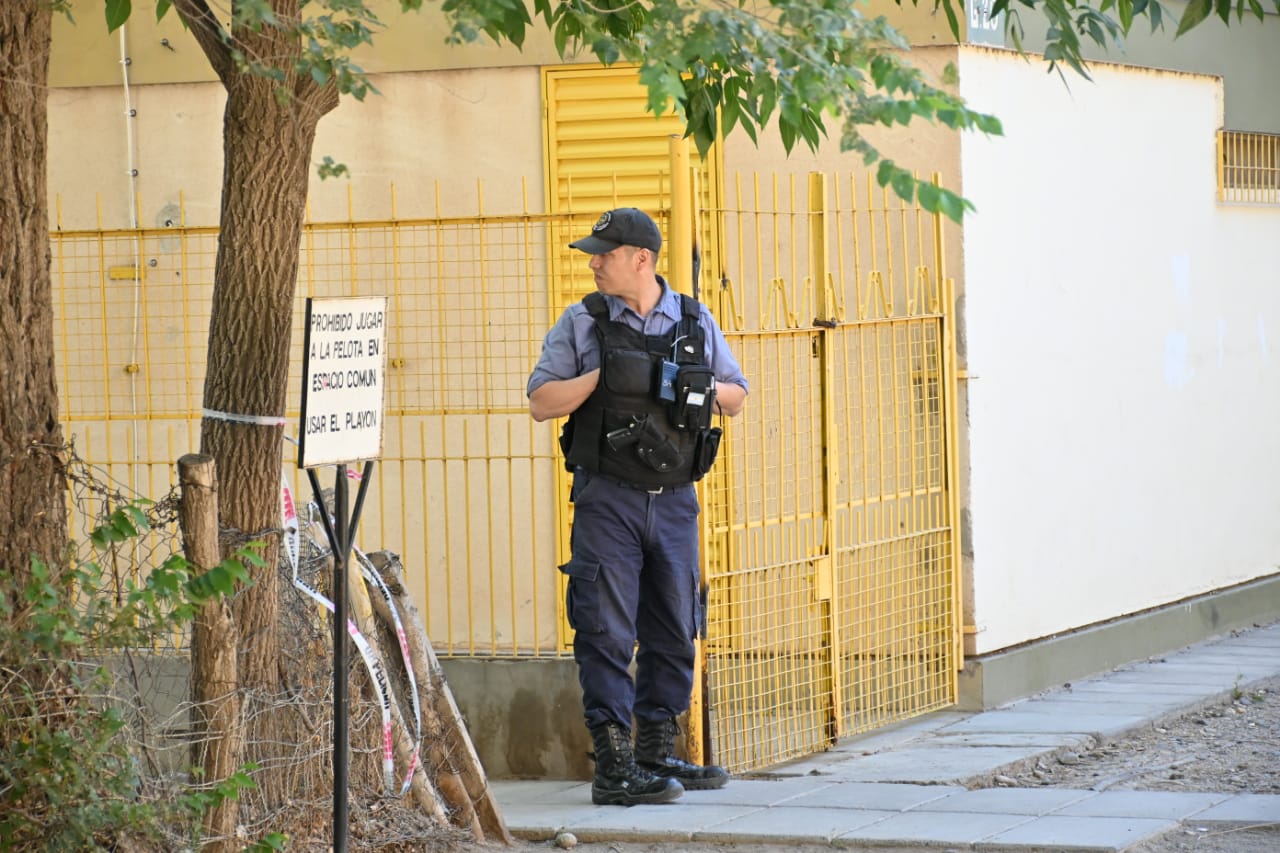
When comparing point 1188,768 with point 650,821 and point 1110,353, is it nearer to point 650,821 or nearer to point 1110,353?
point 650,821

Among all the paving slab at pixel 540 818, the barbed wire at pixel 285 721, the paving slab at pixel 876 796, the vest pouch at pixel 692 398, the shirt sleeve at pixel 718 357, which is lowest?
the paving slab at pixel 540 818

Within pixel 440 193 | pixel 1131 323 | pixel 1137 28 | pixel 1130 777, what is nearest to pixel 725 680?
pixel 1130 777

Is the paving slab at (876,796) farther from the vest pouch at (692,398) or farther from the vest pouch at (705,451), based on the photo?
the vest pouch at (692,398)

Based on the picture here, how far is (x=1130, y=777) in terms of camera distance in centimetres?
675

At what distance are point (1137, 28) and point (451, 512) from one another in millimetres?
4384

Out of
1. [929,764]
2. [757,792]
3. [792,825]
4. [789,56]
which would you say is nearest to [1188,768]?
[929,764]

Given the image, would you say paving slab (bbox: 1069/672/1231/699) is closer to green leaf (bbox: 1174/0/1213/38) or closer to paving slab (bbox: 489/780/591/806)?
paving slab (bbox: 489/780/591/806)

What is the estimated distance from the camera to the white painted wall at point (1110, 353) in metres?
8.26

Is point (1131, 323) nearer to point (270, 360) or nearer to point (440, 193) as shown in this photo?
point (440, 193)

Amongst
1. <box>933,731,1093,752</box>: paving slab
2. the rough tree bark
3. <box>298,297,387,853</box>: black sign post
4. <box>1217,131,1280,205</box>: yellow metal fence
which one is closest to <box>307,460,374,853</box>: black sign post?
<box>298,297,387,853</box>: black sign post

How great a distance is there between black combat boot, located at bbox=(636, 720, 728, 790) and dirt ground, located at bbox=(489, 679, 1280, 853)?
1.79ft

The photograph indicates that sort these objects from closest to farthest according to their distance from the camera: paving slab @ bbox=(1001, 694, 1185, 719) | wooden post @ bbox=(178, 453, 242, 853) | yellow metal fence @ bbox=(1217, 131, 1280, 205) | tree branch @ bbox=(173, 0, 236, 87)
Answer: tree branch @ bbox=(173, 0, 236, 87) → wooden post @ bbox=(178, 453, 242, 853) → paving slab @ bbox=(1001, 694, 1185, 719) → yellow metal fence @ bbox=(1217, 131, 1280, 205)

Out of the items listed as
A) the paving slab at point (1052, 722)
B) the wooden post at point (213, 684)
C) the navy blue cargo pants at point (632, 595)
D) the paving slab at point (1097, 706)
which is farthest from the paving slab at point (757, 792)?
the wooden post at point (213, 684)

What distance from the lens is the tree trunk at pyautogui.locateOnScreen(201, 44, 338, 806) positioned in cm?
519
